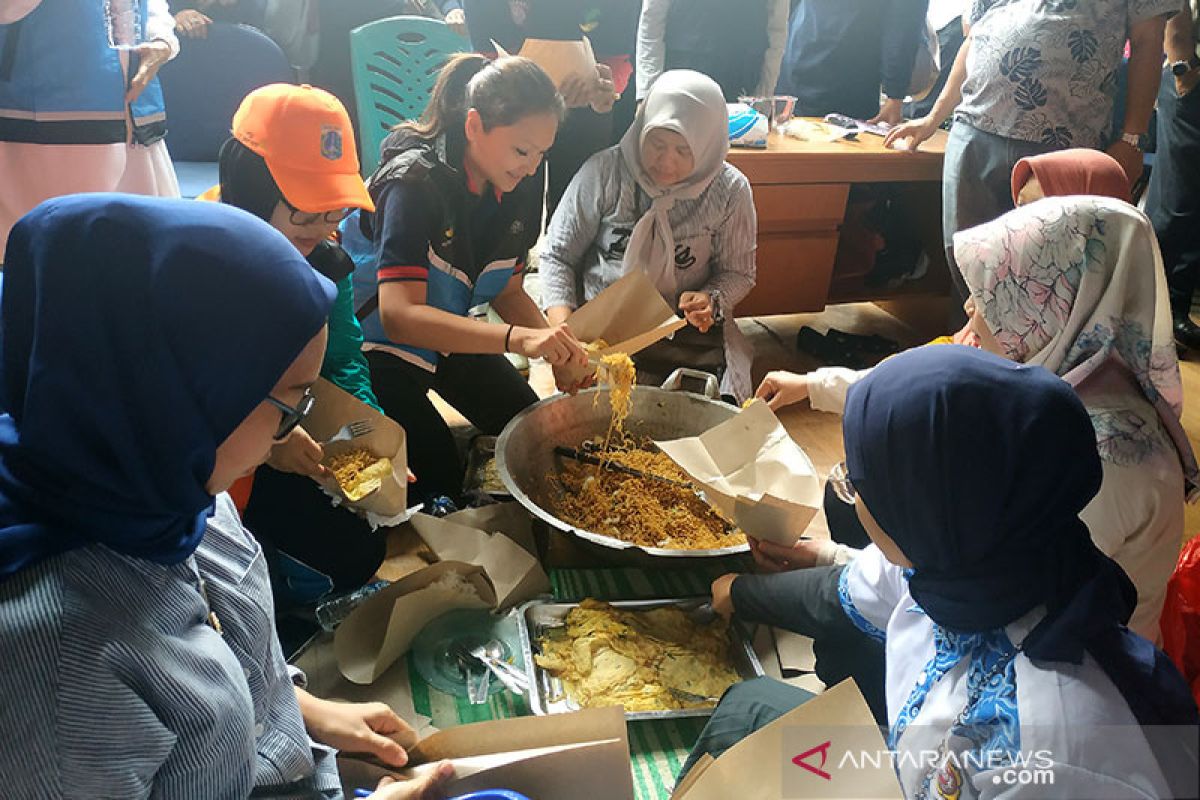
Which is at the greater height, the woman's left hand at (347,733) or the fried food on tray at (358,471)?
the fried food on tray at (358,471)

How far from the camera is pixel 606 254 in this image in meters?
2.86

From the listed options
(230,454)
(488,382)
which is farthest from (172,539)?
(488,382)

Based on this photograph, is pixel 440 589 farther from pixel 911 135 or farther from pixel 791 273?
pixel 911 135

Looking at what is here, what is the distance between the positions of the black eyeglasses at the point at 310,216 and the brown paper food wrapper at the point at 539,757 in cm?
114

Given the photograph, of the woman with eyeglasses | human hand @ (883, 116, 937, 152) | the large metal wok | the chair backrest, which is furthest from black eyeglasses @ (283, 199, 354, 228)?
human hand @ (883, 116, 937, 152)

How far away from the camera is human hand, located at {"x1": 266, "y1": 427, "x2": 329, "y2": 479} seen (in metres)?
1.82

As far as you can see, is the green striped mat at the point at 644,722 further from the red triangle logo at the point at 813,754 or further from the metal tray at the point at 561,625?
the red triangle logo at the point at 813,754

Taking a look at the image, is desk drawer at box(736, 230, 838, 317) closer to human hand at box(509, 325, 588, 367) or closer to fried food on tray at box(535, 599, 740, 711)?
human hand at box(509, 325, 588, 367)

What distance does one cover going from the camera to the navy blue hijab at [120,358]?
861 mm

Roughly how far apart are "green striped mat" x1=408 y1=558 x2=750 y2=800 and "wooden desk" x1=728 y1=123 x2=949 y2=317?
72.1 inches

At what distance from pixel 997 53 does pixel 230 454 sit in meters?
3.07

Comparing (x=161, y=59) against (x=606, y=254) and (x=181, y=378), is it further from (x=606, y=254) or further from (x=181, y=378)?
(x=181, y=378)

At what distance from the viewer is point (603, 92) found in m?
2.86

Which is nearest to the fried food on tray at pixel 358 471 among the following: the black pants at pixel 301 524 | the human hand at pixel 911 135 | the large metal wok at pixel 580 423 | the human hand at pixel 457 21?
the black pants at pixel 301 524
